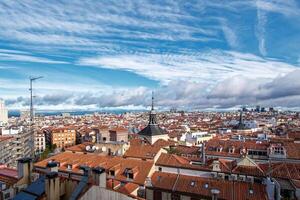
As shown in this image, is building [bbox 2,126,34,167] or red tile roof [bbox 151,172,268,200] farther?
building [bbox 2,126,34,167]

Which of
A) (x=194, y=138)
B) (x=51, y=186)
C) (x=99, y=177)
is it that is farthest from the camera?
(x=194, y=138)

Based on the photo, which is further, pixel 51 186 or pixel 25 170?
pixel 25 170

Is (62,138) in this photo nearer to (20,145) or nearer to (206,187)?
(20,145)

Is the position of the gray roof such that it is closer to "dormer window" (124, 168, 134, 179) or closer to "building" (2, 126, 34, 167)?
"dormer window" (124, 168, 134, 179)

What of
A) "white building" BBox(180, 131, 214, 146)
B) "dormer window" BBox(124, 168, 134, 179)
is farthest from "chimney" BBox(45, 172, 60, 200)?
"white building" BBox(180, 131, 214, 146)

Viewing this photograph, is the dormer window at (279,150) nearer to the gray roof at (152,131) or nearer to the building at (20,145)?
the gray roof at (152,131)

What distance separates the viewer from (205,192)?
99.1ft

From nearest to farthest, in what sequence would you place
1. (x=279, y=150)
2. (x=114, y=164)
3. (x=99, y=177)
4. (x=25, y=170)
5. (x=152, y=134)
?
(x=99, y=177) → (x=25, y=170) → (x=114, y=164) → (x=279, y=150) → (x=152, y=134)

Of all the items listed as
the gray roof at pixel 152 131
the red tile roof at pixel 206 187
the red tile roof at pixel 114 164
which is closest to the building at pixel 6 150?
the gray roof at pixel 152 131

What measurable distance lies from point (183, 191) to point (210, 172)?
426 inches

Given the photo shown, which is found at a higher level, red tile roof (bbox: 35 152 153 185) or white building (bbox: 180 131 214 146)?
red tile roof (bbox: 35 152 153 185)

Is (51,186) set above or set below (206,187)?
above

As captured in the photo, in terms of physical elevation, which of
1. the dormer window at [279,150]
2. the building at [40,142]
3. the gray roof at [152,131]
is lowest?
the building at [40,142]

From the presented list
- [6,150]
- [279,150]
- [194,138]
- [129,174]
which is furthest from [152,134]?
[6,150]
